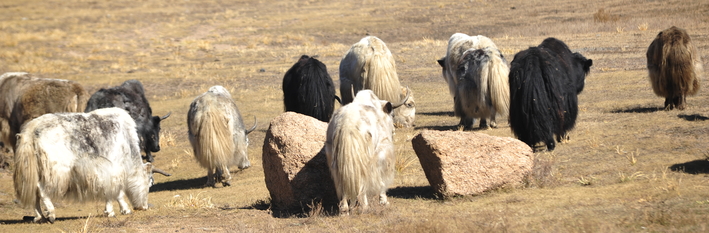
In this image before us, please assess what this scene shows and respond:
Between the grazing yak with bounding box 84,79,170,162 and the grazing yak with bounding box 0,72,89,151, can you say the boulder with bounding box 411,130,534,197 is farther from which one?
the grazing yak with bounding box 0,72,89,151

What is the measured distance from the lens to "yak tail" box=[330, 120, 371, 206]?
6.90 metres

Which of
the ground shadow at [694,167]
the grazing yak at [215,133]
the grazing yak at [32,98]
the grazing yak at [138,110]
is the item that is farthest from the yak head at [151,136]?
the ground shadow at [694,167]

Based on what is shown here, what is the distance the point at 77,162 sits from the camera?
7914 millimetres

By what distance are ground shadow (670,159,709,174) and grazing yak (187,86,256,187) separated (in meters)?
6.43

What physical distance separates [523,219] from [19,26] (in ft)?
151

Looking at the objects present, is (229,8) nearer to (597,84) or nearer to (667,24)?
(667,24)

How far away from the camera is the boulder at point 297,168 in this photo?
7957mm

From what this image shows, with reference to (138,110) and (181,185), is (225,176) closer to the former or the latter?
(181,185)

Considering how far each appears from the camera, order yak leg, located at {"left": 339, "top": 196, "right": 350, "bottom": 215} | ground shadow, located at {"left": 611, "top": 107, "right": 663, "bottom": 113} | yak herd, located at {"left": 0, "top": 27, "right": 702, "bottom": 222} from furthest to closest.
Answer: ground shadow, located at {"left": 611, "top": 107, "right": 663, "bottom": 113} < yak herd, located at {"left": 0, "top": 27, "right": 702, "bottom": 222} < yak leg, located at {"left": 339, "top": 196, "right": 350, "bottom": 215}

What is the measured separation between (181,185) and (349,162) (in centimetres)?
593

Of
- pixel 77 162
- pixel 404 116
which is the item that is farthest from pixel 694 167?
pixel 77 162

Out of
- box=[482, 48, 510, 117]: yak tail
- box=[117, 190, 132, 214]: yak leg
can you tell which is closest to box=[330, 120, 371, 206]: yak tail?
box=[117, 190, 132, 214]: yak leg

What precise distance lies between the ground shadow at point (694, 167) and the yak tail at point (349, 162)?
12.4 ft

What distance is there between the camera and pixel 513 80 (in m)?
10.0
